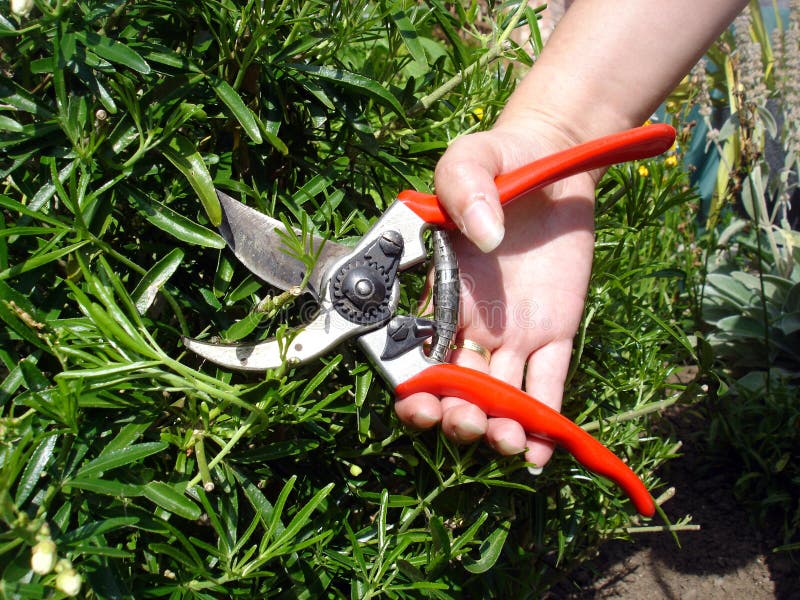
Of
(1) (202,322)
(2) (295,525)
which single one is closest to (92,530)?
(2) (295,525)

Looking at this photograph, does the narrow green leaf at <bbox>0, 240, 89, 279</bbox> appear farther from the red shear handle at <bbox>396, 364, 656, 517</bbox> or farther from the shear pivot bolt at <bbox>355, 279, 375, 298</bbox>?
the red shear handle at <bbox>396, 364, 656, 517</bbox>

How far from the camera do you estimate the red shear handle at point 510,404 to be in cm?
144

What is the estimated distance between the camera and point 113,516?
1.08m

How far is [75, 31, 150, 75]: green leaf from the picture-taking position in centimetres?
113

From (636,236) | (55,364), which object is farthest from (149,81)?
(636,236)

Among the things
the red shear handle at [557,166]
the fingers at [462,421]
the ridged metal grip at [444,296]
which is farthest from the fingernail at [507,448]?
the red shear handle at [557,166]

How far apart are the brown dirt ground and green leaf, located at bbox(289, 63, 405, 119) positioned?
1.50 metres

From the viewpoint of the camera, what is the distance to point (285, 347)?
1.21 m

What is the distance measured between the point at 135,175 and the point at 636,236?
134 centimetres

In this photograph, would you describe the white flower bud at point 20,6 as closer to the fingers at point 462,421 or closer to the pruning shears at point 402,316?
the pruning shears at point 402,316

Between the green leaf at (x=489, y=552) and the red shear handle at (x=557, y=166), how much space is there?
2.15 feet

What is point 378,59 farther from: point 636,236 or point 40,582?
point 40,582

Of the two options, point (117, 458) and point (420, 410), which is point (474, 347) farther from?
point (117, 458)

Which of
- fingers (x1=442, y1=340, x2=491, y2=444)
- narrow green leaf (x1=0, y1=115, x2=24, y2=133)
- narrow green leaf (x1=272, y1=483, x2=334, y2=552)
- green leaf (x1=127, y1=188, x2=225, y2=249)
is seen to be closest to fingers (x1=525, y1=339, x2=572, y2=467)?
fingers (x1=442, y1=340, x2=491, y2=444)
